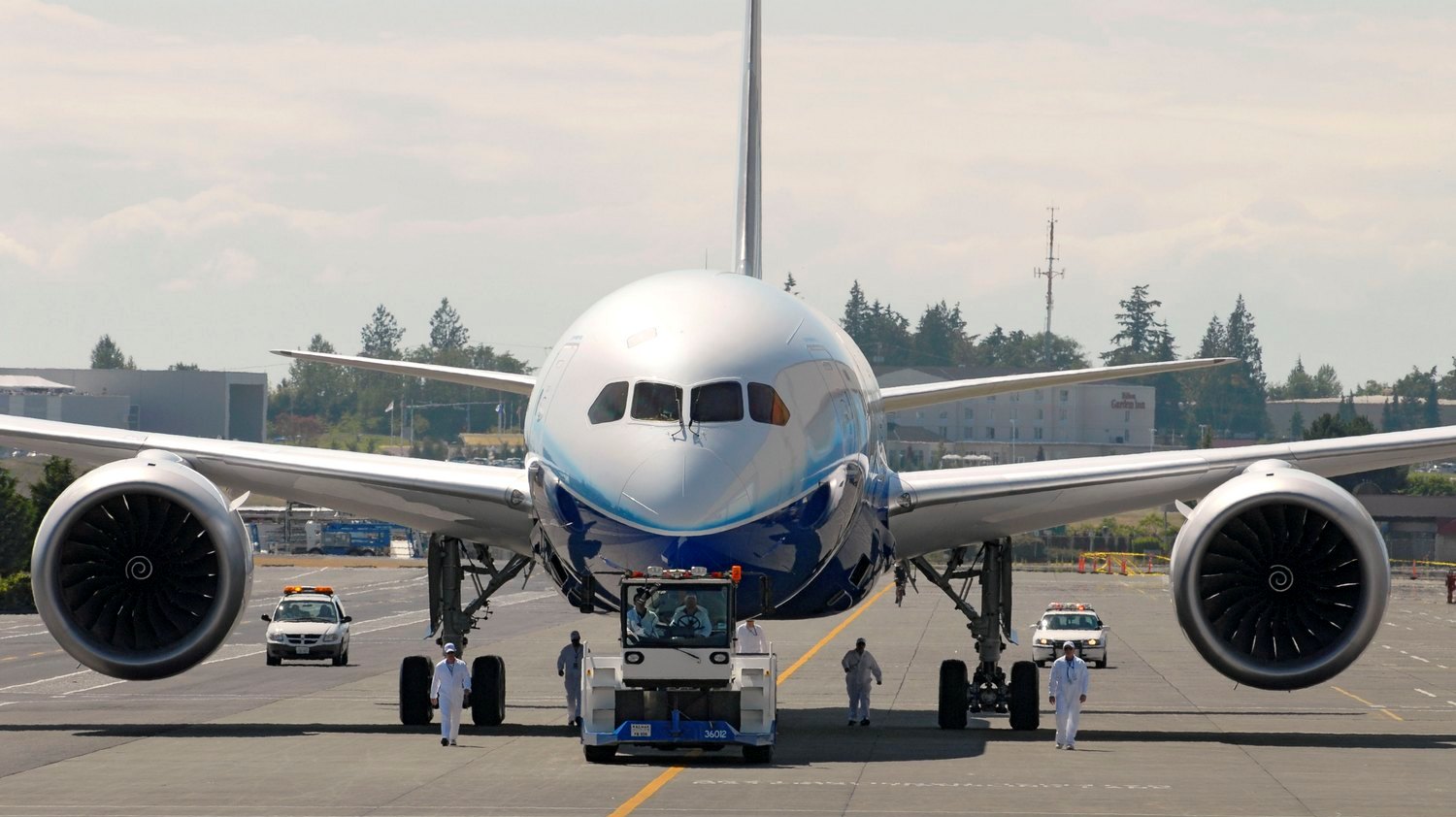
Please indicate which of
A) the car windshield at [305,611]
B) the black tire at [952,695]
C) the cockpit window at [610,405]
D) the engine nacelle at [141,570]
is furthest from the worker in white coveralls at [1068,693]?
the car windshield at [305,611]

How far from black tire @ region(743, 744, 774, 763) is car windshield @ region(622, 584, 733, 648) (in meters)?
1.58

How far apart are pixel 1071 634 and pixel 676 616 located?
30405 mm

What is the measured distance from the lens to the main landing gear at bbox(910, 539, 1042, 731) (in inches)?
1210

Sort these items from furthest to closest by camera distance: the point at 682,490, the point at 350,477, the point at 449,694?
the point at 350,477 → the point at 449,694 → the point at 682,490

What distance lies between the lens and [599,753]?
25.2 metres

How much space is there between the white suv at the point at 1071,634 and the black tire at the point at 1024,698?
Result: 2043 centimetres

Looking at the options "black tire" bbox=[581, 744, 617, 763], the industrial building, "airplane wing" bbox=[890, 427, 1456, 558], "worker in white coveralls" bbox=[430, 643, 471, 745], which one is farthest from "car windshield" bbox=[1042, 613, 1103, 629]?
the industrial building

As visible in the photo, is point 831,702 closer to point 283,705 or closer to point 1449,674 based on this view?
point 283,705

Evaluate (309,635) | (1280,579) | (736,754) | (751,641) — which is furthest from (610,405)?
(309,635)

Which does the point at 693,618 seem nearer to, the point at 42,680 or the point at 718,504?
the point at 718,504

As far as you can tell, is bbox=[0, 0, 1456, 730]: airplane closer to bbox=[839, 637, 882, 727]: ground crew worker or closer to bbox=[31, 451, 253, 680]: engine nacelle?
bbox=[31, 451, 253, 680]: engine nacelle

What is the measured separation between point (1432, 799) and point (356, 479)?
44.6ft

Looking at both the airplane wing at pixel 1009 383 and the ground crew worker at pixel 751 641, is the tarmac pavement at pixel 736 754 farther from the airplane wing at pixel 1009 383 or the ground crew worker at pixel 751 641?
the airplane wing at pixel 1009 383

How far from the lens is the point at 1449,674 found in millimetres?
48812
